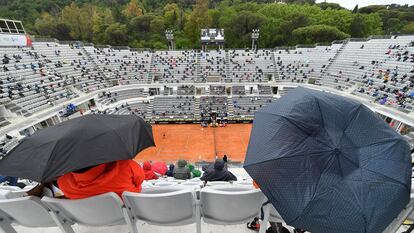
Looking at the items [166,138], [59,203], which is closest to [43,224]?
[59,203]

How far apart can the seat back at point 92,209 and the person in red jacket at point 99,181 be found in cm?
12

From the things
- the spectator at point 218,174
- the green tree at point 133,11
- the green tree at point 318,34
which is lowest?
the spectator at point 218,174

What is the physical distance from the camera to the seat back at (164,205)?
213 cm

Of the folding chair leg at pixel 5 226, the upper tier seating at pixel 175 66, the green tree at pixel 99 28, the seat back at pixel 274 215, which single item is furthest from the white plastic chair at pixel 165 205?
the green tree at pixel 99 28

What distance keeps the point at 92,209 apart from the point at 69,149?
73 cm

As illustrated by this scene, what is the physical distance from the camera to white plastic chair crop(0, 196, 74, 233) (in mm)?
2287

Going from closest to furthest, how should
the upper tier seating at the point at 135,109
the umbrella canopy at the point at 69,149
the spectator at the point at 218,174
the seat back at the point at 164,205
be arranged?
the seat back at the point at 164,205, the umbrella canopy at the point at 69,149, the spectator at the point at 218,174, the upper tier seating at the point at 135,109

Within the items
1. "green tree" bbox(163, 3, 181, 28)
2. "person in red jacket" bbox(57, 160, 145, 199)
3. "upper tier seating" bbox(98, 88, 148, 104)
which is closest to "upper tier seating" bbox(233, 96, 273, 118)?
"upper tier seating" bbox(98, 88, 148, 104)

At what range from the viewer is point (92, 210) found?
234 cm

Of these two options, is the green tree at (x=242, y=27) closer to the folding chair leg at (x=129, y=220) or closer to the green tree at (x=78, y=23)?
the green tree at (x=78, y=23)

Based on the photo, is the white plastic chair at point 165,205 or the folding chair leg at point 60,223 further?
the folding chair leg at point 60,223

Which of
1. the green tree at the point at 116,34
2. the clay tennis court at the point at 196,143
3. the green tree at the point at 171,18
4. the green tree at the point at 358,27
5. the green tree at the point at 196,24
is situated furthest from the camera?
the green tree at the point at 171,18

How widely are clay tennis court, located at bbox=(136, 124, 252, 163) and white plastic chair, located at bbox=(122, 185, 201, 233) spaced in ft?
53.8

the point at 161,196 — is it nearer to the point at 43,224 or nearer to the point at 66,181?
the point at 66,181
